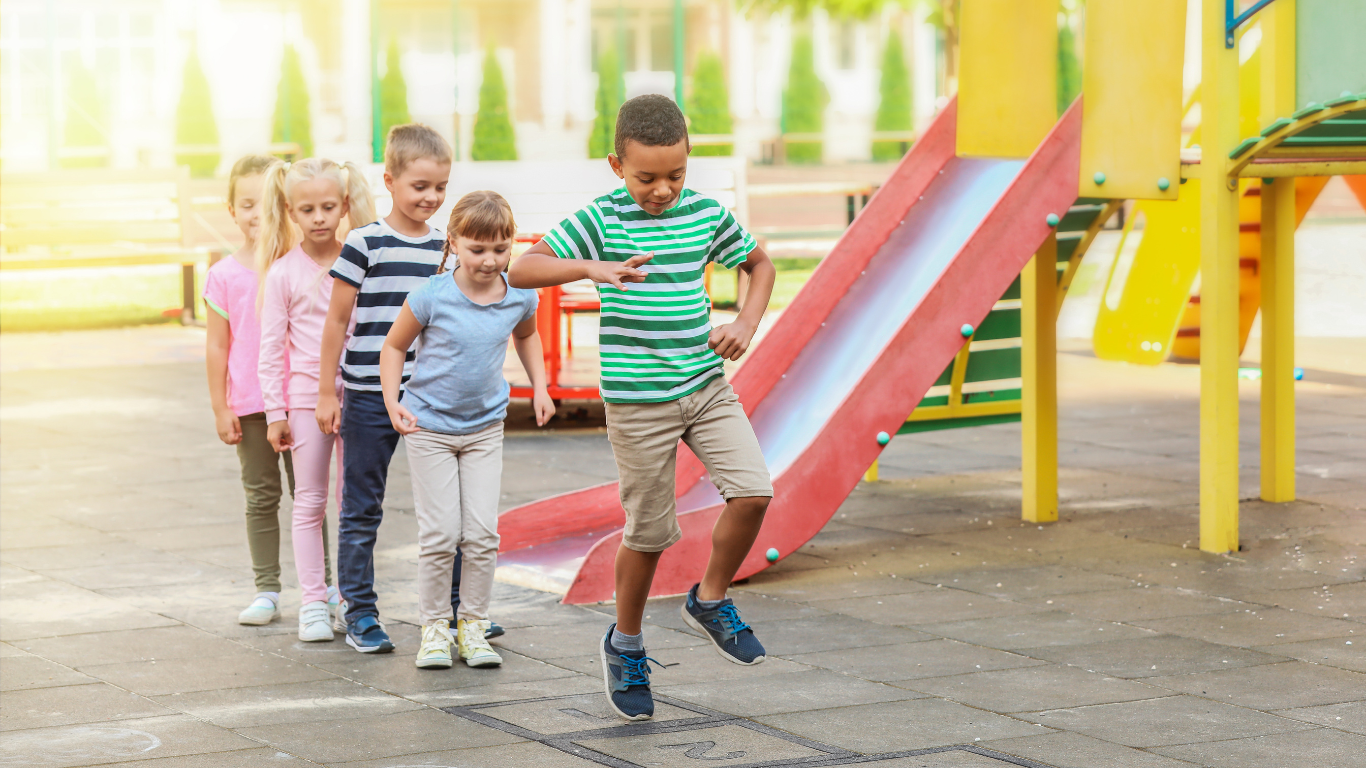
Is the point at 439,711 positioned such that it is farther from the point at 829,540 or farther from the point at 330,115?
the point at 330,115

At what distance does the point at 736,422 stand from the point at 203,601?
94.7 inches

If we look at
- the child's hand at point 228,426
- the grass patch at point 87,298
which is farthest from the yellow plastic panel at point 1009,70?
the grass patch at point 87,298

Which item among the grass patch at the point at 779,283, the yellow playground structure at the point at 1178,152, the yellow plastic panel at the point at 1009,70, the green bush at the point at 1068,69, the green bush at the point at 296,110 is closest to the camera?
the yellow playground structure at the point at 1178,152

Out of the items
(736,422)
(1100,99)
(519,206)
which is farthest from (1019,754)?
(519,206)

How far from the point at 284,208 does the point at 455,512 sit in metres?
1.21

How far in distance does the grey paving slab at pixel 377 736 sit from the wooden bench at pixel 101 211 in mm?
11745

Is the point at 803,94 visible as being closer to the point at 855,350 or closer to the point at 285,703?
the point at 855,350

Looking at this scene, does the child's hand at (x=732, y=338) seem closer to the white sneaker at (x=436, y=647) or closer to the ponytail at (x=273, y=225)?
the white sneaker at (x=436, y=647)

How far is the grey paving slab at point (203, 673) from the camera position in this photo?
4730 mm

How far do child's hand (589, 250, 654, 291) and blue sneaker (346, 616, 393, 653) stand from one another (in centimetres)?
165

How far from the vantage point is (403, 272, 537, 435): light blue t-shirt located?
485cm

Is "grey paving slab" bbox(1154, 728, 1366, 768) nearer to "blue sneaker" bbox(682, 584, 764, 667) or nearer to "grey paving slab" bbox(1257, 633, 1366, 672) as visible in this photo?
"grey paving slab" bbox(1257, 633, 1366, 672)

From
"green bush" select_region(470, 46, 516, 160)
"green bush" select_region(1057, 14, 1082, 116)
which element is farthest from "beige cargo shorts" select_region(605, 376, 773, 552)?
"green bush" select_region(1057, 14, 1082, 116)

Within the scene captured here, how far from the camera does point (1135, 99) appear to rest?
6527mm
